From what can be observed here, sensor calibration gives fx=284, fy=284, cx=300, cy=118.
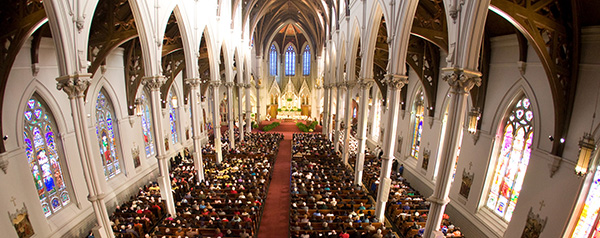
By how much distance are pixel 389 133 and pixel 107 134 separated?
1516 centimetres

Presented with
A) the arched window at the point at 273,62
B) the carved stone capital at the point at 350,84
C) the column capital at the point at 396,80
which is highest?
the arched window at the point at 273,62

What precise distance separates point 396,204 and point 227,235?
306 inches

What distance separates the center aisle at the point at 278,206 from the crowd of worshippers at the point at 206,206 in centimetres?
45

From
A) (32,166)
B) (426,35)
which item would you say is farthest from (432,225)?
(32,166)

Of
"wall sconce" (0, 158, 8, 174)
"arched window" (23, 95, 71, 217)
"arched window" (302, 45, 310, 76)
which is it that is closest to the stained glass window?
"wall sconce" (0, 158, 8, 174)

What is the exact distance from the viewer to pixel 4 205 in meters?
9.44

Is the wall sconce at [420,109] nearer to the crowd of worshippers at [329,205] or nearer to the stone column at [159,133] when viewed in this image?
the crowd of worshippers at [329,205]

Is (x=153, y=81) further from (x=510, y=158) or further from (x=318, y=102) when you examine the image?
(x=318, y=102)

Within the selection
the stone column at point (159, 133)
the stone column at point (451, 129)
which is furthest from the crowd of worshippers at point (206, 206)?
the stone column at point (451, 129)

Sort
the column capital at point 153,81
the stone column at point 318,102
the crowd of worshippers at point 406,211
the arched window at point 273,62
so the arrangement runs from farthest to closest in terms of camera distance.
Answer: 1. the arched window at point 273,62
2. the stone column at point 318,102
3. the column capital at point 153,81
4. the crowd of worshippers at point 406,211

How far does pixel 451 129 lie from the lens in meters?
7.69

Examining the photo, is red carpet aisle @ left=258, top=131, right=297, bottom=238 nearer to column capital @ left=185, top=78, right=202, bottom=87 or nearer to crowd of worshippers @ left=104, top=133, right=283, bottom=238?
crowd of worshippers @ left=104, top=133, right=283, bottom=238

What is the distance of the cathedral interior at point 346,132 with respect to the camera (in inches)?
322

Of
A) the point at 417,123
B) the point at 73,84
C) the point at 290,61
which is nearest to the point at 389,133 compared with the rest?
the point at 417,123
